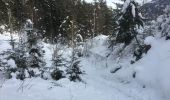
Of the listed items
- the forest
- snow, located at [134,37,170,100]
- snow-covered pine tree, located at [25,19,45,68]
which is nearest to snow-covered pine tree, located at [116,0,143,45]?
the forest

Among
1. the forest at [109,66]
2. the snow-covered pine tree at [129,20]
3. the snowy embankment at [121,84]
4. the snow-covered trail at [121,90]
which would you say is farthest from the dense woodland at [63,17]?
the snow-covered trail at [121,90]

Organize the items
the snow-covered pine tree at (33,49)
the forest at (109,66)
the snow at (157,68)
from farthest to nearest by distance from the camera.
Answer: the snow-covered pine tree at (33,49)
the snow at (157,68)
the forest at (109,66)

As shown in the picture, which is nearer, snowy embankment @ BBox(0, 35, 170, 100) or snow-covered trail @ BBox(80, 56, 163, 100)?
snowy embankment @ BBox(0, 35, 170, 100)

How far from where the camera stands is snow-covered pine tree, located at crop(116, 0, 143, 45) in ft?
67.7

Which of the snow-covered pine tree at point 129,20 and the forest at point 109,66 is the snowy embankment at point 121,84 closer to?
the forest at point 109,66

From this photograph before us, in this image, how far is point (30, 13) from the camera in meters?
39.1

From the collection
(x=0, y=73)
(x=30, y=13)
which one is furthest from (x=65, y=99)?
(x=30, y=13)

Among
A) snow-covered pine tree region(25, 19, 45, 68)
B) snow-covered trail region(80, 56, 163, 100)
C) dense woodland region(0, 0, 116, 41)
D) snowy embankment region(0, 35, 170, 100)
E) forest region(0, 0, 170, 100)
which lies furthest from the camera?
dense woodland region(0, 0, 116, 41)

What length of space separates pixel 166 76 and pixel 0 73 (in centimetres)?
802

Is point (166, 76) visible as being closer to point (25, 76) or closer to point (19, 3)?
point (25, 76)

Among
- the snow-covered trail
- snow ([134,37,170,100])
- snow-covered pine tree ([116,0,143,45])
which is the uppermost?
snow-covered pine tree ([116,0,143,45])

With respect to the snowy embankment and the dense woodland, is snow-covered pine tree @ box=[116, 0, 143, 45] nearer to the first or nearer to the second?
the snowy embankment

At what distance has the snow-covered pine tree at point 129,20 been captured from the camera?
20.6 meters

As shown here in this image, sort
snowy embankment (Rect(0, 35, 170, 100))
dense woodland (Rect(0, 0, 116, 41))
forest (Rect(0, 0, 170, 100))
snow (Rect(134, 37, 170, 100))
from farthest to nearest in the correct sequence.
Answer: dense woodland (Rect(0, 0, 116, 41)), snow (Rect(134, 37, 170, 100)), forest (Rect(0, 0, 170, 100)), snowy embankment (Rect(0, 35, 170, 100))
